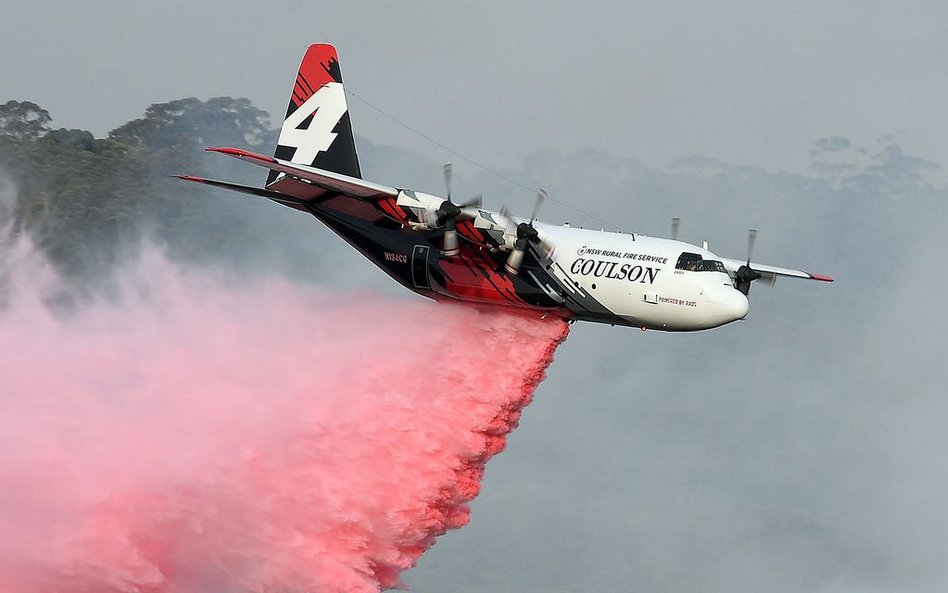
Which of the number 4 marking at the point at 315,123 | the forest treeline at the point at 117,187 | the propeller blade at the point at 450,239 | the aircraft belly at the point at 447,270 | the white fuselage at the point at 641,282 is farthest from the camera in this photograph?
the forest treeline at the point at 117,187

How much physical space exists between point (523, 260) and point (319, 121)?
7905 millimetres

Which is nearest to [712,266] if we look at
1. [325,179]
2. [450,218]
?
[450,218]

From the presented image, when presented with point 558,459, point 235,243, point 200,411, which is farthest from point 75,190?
point 200,411

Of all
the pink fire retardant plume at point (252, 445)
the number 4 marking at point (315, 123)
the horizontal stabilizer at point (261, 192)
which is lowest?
the pink fire retardant plume at point (252, 445)

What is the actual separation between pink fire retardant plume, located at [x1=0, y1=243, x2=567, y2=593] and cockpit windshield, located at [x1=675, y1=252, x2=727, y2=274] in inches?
118

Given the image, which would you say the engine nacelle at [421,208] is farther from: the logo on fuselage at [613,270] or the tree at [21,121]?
the tree at [21,121]

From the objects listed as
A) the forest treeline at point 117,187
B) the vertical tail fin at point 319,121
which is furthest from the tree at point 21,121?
the vertical tail fin at point 319,121

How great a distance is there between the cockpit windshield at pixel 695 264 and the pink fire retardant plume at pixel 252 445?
2991 mm

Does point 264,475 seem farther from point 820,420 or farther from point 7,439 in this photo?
point 820,420

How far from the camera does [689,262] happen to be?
1048 inches

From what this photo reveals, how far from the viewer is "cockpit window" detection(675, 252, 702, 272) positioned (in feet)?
87.0

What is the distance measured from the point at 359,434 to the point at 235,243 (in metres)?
31.0

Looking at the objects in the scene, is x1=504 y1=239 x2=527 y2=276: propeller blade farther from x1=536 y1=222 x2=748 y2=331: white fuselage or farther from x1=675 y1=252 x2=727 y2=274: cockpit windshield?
x1=675 y1=252 x2=727 y2=274: cockpit windshield

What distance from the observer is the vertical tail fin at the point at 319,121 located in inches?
1298
